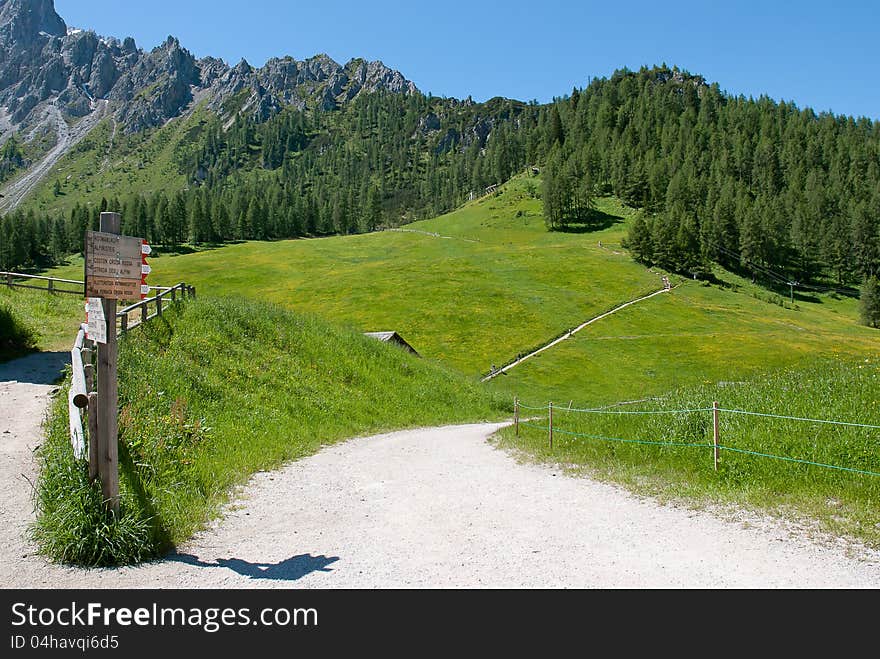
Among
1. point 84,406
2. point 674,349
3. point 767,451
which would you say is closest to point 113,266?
point 84,406

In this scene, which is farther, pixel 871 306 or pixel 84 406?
pixel 871 306

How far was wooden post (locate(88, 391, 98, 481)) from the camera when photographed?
868 cm

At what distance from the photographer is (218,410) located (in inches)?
822

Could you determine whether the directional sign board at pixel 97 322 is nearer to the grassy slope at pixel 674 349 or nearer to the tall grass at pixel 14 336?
the tall grass at pixel 14 336

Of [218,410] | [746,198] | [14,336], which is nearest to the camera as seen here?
[218,410]

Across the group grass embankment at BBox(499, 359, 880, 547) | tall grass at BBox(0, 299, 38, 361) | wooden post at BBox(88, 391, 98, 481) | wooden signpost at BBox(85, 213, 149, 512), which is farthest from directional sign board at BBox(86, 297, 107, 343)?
tall grass at BBox(0, 299, 38, 361)

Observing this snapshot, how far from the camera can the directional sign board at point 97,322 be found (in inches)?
342

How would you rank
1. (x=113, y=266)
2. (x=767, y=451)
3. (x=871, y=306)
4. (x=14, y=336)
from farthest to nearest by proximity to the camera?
(x=871, y=306)
(x=14, y=336)
(x=767, y=451)
(x=113, y=266)

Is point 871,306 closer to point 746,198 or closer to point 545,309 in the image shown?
point 746,198

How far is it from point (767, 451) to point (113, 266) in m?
12.8

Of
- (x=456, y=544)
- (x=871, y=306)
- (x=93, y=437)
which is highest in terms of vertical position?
(x=93, y=437)

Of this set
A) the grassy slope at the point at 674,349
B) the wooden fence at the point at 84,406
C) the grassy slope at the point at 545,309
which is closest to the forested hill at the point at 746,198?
the grassy slope at the point at 545,309
